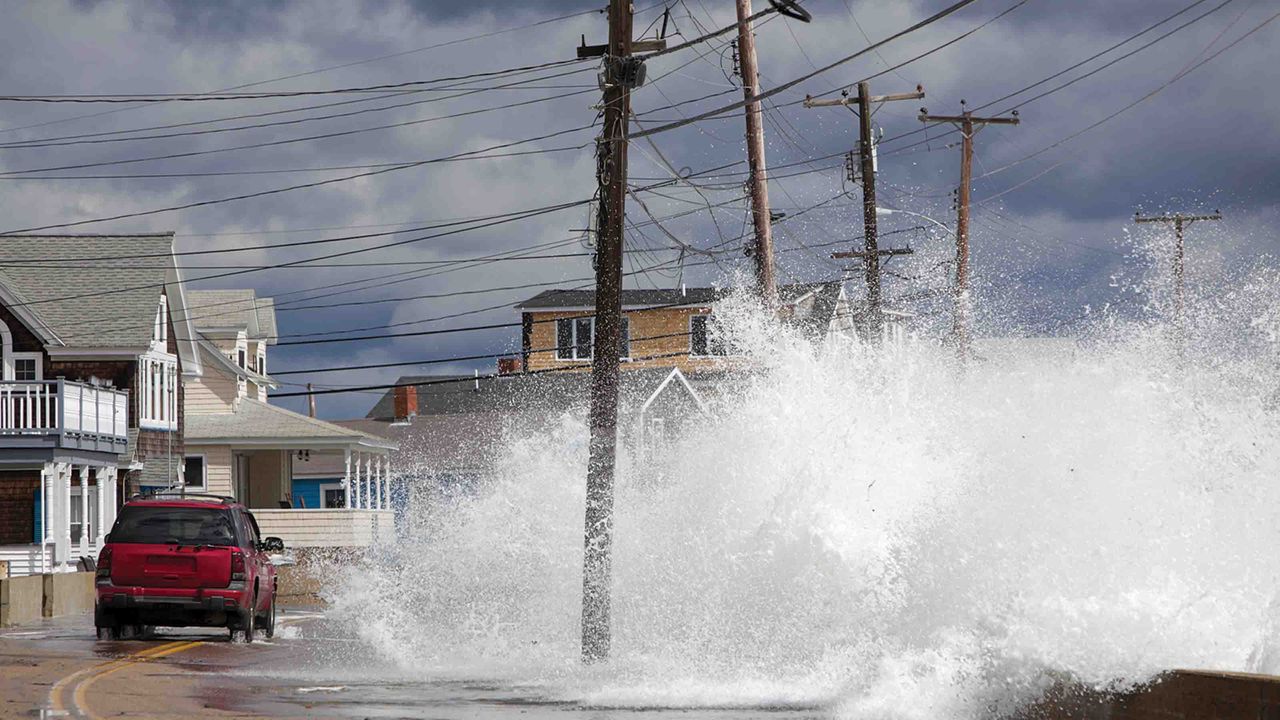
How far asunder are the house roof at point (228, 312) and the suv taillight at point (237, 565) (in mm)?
36621

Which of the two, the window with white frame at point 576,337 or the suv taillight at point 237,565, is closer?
the suv taillight at point 237,565

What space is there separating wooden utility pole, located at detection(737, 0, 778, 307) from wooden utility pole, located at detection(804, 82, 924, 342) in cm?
269

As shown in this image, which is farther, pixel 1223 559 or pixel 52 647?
pixel 52 647

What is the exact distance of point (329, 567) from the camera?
44.5m

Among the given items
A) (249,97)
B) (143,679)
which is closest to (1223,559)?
(143,679)

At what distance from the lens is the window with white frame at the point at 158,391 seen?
45.3 meters

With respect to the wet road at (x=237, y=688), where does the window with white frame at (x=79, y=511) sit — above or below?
above

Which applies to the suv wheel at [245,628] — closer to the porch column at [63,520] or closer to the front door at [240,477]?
the porch column at [63,520]

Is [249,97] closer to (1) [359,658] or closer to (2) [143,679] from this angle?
(1) [359,658]

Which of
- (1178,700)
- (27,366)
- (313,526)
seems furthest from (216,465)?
(1178,700)

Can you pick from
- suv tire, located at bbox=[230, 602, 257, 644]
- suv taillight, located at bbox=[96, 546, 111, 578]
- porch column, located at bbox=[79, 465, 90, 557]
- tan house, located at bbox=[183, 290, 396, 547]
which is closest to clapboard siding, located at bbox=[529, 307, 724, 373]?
A: tan house, located at bbox=[183, 290, 396, 547]

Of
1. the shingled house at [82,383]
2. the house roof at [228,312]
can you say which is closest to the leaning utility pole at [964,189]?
the shingled house at [82,383]

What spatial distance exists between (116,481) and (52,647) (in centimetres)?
2439

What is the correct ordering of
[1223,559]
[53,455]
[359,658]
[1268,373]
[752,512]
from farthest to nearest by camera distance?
[53,455] < [359,658] < [752,512] < [1268,373] < [1223,559]
